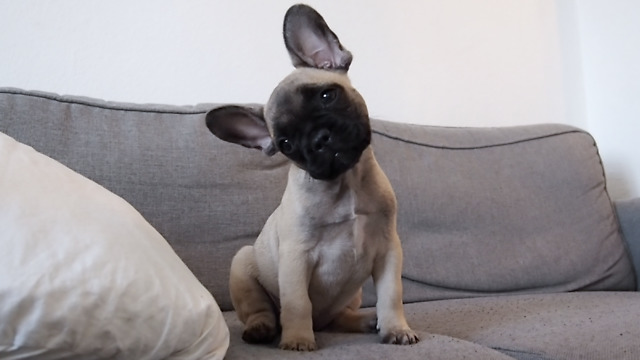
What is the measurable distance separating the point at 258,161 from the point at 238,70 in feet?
1.44

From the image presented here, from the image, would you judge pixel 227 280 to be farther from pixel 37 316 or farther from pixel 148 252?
pixel 37 316

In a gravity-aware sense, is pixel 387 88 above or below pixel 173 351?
above

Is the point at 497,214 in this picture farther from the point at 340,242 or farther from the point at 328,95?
the point at 328,95

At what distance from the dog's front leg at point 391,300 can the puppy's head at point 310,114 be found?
0.22m

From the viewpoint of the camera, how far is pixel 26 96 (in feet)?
4.98

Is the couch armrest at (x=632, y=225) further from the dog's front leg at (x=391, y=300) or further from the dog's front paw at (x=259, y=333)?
the dog's front paw at (x=259, y=333)

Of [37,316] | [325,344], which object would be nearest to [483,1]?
[325,344]

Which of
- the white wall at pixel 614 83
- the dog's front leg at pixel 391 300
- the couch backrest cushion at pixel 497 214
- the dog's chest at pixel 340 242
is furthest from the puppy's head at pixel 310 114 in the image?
the white wall at pixel 614 83

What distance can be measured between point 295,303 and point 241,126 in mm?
377

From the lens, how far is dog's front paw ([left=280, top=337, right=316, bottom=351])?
1.14 meters

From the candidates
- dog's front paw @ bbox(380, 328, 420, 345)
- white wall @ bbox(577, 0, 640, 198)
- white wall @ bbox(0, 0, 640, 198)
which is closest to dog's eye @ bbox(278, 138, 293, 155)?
dog's front paw @ bbox(380, 328, 420, 345)

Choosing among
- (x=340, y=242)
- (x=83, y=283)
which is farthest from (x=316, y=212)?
(x=83, y=283)

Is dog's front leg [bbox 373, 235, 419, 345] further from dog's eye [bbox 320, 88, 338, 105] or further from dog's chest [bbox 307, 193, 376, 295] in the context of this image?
dog's eye [bbox 320, 88, 338, 105]

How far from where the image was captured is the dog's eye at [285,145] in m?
1.22
